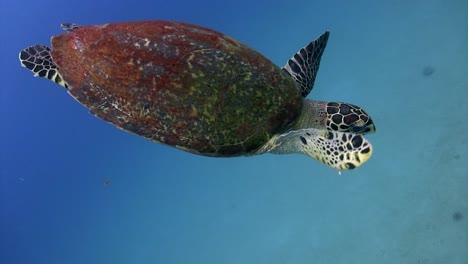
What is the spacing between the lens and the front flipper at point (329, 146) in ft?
9.10

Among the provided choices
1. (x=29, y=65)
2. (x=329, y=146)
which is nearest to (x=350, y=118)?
Answer: (x=329, y=146)

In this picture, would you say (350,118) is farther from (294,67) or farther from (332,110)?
(294,67)

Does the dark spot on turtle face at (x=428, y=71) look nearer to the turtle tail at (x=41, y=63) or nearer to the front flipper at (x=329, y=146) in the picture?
the front flipper at (x=329, y=146)

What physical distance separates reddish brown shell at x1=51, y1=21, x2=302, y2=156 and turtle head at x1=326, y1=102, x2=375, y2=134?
631mm

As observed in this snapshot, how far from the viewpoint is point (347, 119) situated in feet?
Result: 10.4

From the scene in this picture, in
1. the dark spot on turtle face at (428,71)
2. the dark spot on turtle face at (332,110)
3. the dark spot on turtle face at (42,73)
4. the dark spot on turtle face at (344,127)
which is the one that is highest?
the dark spot on turtle face at (428,71)

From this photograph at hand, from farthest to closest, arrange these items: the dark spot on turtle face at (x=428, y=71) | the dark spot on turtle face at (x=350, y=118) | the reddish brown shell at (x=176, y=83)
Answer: the dark spot on turtle face at (x=428, y=71)
the dark spot on turtle face at (x=350, y=118)
the reddish brown shell at (x=176, y=83)

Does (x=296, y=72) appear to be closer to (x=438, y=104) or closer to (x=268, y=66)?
(x=268, y=66)

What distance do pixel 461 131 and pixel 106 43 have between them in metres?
5.29

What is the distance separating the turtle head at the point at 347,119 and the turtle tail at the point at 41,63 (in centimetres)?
207

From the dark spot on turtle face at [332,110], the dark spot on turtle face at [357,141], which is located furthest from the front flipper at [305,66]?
the dark spot on turtle face at [357,141]

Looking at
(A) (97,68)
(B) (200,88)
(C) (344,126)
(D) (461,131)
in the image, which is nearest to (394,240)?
(D) (461,131)

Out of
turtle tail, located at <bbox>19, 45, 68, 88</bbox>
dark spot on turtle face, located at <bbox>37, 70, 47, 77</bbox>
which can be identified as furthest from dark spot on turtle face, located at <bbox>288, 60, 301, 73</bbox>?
dark spot on turtle face, located at <bbox>37, 70, 47, 77</bbox>

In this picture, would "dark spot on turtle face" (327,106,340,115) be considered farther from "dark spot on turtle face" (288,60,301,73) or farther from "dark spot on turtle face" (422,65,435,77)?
"dark spot on turtle face" (422,65,435,77)
